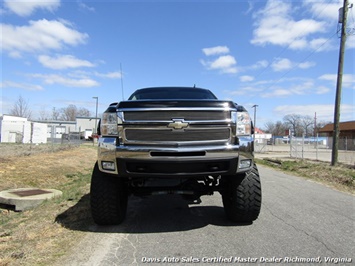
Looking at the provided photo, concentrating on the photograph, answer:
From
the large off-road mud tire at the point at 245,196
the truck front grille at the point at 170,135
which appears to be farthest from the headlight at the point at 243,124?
the large off-road mud tire at the point at 245,196

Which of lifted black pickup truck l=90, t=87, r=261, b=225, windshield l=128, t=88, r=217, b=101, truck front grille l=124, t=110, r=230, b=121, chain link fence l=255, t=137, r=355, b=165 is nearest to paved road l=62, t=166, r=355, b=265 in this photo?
lifted black pickup truck l=90, t=87, r=261, b=225

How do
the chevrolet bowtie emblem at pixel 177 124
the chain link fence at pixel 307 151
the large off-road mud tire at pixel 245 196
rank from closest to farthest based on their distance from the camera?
the chevrolet bowtie emblem at pixel 177 124 → the large off-road mud tire at pixel 245 196 → the chain link fence at pixel 307 151

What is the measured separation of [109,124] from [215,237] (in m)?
2.03

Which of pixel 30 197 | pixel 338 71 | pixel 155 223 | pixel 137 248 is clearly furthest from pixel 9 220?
pixel 338 71

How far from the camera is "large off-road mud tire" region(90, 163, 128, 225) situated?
4.37 m

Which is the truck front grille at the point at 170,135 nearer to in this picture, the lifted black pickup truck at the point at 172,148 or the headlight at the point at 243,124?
the lifted black pickup truck at the point at 172,148

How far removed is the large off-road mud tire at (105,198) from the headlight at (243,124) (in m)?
1.83

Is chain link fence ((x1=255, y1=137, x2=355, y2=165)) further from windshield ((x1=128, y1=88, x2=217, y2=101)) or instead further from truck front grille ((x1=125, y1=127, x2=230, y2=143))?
truck front grille ((x1=125, y1=127, x2=230, y2=143))

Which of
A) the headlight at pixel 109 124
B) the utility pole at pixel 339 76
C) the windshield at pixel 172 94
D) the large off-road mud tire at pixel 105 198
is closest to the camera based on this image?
the headlight at pixel 109 124

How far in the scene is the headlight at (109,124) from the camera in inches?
164

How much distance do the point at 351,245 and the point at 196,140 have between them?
7.50 feet

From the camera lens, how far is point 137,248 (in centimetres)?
374

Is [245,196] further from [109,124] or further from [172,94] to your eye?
[172,94]

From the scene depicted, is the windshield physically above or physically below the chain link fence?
above
